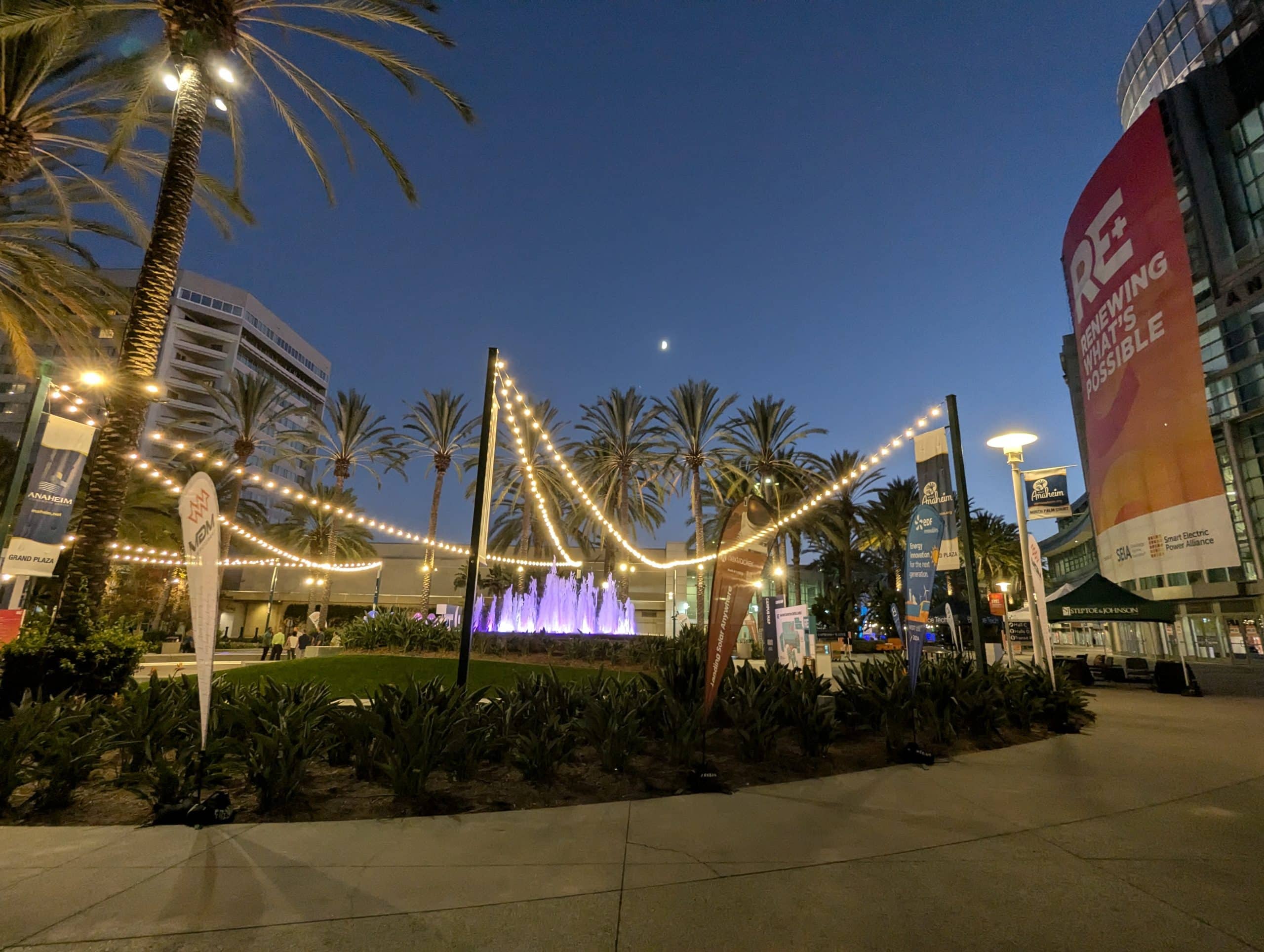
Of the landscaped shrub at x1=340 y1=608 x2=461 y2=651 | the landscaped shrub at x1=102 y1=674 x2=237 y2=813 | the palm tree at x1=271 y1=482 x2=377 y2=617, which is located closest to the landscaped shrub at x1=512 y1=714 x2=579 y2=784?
the landscaped shrub at x1=102 y1=674 x2=237 y2=813

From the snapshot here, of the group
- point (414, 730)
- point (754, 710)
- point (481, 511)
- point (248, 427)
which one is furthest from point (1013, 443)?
point (248, 427)

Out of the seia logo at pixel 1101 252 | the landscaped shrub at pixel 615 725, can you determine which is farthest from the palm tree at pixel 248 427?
the seia logo at pixel 1101 252

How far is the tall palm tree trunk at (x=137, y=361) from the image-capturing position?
9.23 meters

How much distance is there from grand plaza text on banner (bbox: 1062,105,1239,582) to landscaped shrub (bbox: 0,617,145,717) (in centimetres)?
3228

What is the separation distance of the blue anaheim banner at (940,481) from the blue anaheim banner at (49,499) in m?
16.7

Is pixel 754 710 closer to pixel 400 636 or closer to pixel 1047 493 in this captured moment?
pixel 1047 493

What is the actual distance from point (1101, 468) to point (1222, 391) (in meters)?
10.3

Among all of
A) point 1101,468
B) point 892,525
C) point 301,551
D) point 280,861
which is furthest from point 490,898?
point 301,551

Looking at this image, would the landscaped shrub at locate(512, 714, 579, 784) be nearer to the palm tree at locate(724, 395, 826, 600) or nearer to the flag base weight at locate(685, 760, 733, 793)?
the flag base weight at locate(685, 760, 733, 793)

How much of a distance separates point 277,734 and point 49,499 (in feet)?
33.1

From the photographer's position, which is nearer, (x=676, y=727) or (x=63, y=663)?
(x=676, y=727)

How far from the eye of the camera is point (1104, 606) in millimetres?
18359

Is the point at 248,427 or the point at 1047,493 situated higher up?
the point at 248,427

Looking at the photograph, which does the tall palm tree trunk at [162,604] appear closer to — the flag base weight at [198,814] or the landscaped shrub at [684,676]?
the landscaped shrub at [684,676]
